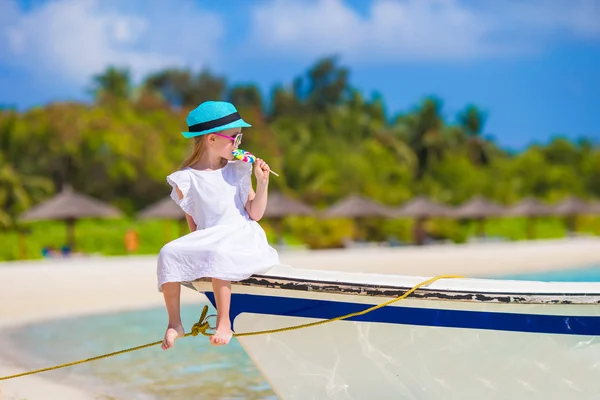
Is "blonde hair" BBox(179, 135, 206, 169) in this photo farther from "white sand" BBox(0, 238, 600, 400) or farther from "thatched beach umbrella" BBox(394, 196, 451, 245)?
Answer: "thatched beach umbrella" BBox(394, 196, 451, 245)

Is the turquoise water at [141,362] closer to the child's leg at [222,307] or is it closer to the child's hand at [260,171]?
the child's leg at [222,307]

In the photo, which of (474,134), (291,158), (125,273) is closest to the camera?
(125,273)

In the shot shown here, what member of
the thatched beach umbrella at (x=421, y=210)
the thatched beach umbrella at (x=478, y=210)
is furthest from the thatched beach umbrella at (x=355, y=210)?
the thatched beach umbrella at (x=478, y=210)

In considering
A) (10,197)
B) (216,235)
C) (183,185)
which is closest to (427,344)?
(216,235)

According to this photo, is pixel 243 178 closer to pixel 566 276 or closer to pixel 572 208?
pixel 566 276

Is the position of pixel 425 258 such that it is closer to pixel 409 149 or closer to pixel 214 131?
pixel 214 131

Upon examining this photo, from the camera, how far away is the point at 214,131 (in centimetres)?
393

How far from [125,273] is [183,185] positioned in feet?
34.3

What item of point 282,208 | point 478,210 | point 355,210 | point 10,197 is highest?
point 478,210

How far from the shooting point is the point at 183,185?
395 cm

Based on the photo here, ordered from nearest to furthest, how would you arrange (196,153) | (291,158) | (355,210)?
(196,153) → (355,210) → (291,158)

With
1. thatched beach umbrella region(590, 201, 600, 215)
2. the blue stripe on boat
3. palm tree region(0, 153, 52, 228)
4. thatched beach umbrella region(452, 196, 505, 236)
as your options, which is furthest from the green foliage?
the blue stripe on boat

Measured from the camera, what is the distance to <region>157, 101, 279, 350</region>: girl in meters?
3.82

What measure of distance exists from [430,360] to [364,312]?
0.41 m
